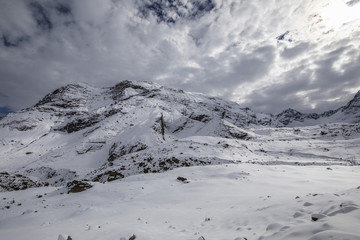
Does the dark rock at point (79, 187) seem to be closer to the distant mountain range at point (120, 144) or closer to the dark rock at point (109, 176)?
the distant mountain range at point (120, 144)

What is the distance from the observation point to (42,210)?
39.5ft

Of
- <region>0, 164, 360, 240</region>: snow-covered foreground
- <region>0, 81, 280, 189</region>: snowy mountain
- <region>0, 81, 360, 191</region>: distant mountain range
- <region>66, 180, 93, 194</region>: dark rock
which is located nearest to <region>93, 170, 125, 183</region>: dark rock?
<region>0, 81, 280, 189</region>: snowy mountain

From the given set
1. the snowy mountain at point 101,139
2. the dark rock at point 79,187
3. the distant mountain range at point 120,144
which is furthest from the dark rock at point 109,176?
the dark rock at point 79,187

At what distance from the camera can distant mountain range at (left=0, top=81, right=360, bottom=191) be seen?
2722cm

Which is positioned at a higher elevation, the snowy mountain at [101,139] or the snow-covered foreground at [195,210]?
the snowy mountain at [101,139]

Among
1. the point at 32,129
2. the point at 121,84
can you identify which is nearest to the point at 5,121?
the point at 32,129

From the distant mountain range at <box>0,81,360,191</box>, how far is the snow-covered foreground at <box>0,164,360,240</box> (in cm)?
480

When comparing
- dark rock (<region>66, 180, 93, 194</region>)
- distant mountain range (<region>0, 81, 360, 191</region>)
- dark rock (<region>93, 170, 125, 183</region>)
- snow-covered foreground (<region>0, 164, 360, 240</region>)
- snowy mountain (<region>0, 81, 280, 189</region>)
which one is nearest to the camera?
snow-covered foreground (<region>0, 164, 360, 240</region>)

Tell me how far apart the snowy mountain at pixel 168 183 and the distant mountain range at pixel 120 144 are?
0.98ft

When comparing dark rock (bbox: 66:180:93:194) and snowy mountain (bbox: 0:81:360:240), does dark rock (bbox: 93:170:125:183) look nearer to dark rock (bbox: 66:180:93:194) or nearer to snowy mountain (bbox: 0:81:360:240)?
snowy mountain (bbox: 0:81:360:240)

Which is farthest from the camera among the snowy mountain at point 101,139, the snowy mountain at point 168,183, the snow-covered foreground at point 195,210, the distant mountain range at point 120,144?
the snowy mountain at point 101,139

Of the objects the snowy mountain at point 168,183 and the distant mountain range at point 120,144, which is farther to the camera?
the distant mountain range at point 120,144

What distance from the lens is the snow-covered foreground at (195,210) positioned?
15.5 ft

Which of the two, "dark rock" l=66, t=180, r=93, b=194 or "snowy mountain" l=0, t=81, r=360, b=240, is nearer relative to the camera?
"snowy mountain" l=0, t=81, r=360, b=240
